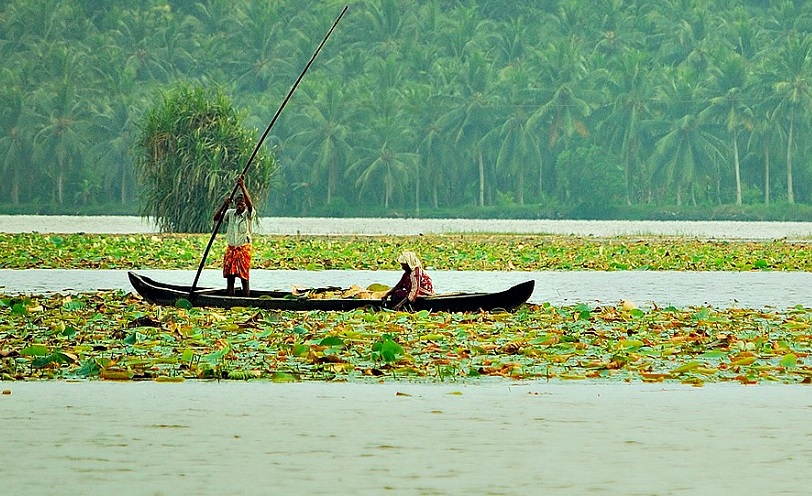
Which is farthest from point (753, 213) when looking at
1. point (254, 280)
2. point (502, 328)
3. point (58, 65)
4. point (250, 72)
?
point (502, 328)

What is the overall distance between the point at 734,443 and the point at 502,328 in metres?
6.10

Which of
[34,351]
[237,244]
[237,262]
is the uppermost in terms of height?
[237,244]

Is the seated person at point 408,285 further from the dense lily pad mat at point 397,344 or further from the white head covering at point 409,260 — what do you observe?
the dense lily pad mat at point 397,344

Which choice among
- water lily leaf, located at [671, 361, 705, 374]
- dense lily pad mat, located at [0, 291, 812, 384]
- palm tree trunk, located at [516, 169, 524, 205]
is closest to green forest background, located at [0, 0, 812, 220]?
palm tree trunk, located at [516, 169, 524, 205]

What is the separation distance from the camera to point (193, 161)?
37.8 m

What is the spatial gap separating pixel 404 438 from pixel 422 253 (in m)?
24.2

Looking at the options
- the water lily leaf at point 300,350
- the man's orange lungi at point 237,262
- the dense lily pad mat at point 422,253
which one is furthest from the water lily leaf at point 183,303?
the dense lily pad mat at point 422,253

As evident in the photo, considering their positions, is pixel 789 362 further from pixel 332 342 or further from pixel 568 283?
pixel 568 283

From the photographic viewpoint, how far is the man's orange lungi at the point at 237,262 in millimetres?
16625

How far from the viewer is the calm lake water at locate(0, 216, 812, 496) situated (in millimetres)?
6676

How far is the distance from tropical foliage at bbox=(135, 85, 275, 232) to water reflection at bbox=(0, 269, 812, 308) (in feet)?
39.5

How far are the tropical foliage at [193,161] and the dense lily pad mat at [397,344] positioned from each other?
21.6 metres

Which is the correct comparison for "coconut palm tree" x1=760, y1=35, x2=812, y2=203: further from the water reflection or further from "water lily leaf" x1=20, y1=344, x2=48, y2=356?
"water lily leaf" x1=20, y1=344, x2=48, y2=356

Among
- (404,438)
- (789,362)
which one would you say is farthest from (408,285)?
(404,438)
